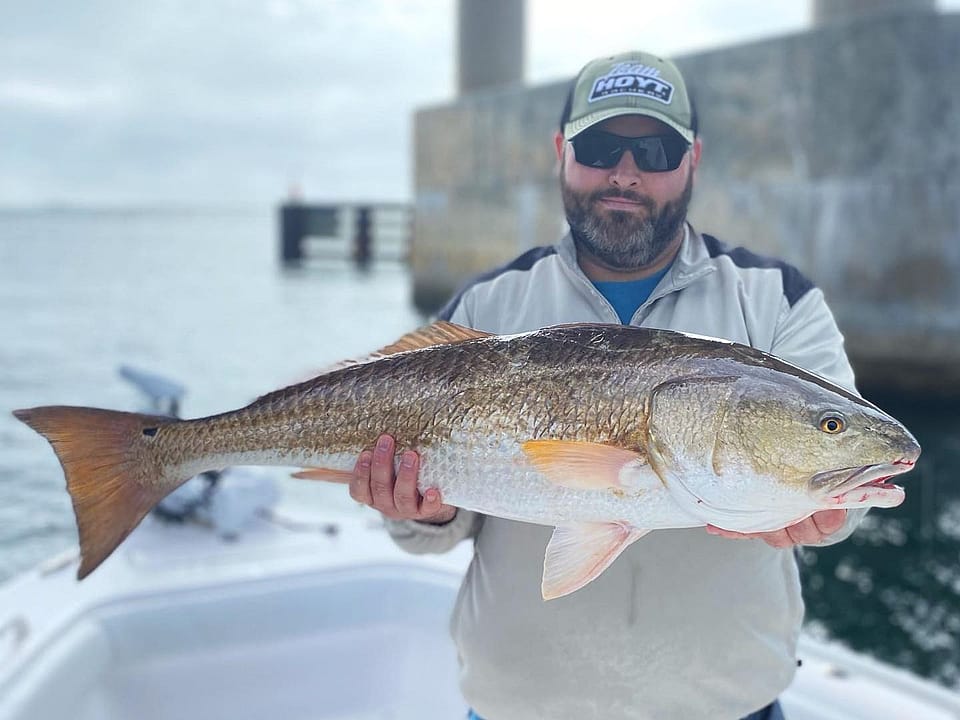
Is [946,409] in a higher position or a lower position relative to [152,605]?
lower

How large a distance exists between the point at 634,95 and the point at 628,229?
1.23 feet

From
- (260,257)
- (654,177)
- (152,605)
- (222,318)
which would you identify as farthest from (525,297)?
(260,257)

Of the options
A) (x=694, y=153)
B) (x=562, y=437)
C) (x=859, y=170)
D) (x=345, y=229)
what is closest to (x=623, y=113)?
(x=694, y=153)

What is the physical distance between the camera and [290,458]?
90.7 inches

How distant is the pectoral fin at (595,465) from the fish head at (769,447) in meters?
0.04

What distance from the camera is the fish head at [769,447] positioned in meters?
1.84

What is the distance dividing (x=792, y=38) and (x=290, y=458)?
42.8ft

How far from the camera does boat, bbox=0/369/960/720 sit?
3.59 m

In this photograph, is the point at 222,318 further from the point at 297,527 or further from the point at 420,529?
the point at 420,529

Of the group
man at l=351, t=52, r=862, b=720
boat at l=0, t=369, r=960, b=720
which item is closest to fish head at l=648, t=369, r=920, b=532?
man at l=351, t=52, r=862, b=720

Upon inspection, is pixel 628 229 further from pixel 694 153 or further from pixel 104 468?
pixel 104 468

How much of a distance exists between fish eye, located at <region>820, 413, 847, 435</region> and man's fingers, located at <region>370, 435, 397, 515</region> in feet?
3.29

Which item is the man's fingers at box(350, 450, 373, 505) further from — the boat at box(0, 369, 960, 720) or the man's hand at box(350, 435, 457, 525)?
the boat at box(0, 369, 960, 720)

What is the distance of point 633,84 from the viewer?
8.15 ft
